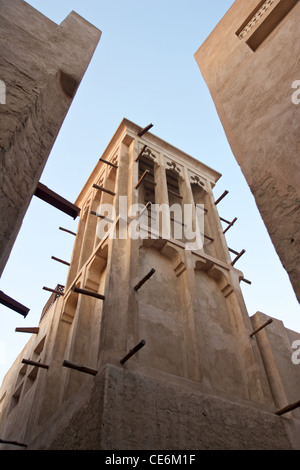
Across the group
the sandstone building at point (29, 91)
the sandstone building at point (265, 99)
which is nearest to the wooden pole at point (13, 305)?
the sandstone building at point (29, 91)

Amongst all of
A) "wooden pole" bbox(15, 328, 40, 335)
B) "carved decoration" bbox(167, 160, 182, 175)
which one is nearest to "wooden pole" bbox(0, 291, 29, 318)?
"wooden pole" bbox(15, 328, 40, 335)

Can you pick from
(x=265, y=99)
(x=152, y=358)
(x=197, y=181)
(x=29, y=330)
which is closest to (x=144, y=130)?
(x=197, y=181)

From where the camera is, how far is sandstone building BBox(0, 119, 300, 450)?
491cm

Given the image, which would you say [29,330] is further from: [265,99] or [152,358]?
[265,99]

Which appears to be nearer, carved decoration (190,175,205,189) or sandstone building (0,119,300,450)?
sandstone building (0,119,300,450)

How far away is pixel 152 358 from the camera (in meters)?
6.36

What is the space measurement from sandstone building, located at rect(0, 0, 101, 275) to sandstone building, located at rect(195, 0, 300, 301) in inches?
61.4

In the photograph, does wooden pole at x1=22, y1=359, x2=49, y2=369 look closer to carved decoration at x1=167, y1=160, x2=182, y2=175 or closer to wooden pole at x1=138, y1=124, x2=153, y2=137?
carved decoration at x1=167, y1=160, x2=182, y2=175

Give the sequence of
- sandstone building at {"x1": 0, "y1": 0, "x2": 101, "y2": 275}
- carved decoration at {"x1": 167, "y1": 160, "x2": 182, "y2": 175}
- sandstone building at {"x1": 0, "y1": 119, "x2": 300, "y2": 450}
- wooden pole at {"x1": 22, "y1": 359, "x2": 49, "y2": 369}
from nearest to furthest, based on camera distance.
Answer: sandstone building at {"x1": 0, "y1": 0, "x2": 101, "y2": 275} → sandstone building at {"x1": 0, "y1": 119, "x2": 300, "y2": 450} → wooden pole at {"x1": 22, "y1": 359, "x2": 49, "y2": 369} → carved decoration at {"x1": 167, "y1": 160, "x2": 182, "y2": 175}

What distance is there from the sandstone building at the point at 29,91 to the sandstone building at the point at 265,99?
5.12 ft

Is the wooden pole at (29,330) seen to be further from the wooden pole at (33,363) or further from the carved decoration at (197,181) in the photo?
the carved decoration at (197,181)

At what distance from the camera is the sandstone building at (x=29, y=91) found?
254cm
